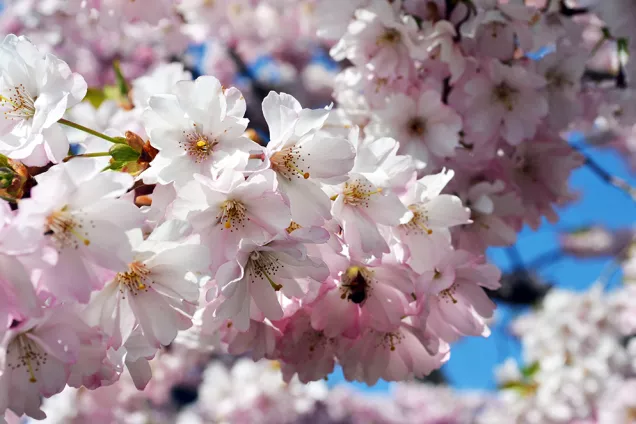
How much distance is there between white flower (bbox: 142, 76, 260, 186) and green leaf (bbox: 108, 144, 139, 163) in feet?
0.19

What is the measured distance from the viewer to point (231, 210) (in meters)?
0.95

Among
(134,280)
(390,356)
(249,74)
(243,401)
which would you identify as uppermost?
(134,280)

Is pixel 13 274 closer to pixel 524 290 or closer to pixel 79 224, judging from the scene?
pixel 79 224

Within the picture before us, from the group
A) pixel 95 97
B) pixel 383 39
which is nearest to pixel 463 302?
pixel 383 39

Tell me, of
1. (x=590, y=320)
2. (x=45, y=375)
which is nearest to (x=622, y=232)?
(x=590, y=320)

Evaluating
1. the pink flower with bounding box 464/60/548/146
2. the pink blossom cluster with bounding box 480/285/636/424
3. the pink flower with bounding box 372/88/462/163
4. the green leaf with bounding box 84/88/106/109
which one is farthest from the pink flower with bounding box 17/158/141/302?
the pink blossom cluster with bounding box 480/285/636/424

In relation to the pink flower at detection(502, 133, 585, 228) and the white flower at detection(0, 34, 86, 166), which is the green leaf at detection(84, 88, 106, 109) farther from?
the pink flower at detection(502, 133, 585, 228)

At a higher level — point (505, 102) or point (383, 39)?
point (383, 39)

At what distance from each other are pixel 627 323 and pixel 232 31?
119 inches

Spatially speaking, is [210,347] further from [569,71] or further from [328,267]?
[569,71]

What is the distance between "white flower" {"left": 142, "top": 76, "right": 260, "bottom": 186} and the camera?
98 cm

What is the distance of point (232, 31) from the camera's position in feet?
13.1

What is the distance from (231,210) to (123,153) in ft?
0.73

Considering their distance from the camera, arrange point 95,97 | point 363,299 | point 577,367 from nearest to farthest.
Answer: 1. point 363,299
2. point 95,97
3. point 577,367
